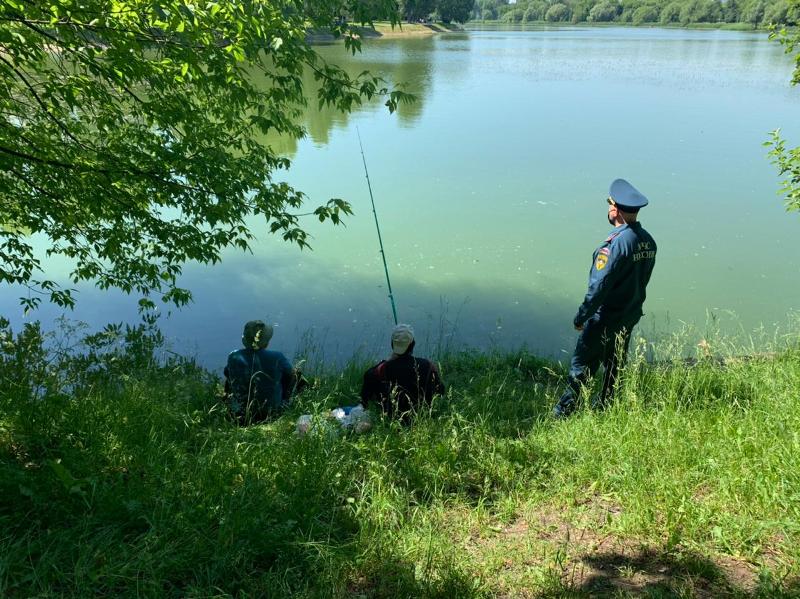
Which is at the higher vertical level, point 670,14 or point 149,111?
point 670,14

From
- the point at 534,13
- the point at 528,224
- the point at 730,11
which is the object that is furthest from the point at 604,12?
the point at 528,224

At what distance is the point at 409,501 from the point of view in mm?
2615

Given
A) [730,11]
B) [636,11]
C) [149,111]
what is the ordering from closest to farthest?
[149,111] → [730,11] → [636,11]

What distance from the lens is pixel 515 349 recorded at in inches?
239

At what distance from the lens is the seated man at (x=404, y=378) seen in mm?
3557

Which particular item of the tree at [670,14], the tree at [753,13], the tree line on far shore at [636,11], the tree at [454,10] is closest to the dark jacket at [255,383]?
the tree at [454,10]

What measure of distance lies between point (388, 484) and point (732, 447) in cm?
156

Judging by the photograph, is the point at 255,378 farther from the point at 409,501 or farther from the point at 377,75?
the point at 377,75

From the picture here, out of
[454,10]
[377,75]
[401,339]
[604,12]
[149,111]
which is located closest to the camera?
[401,339]

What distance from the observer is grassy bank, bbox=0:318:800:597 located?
2039mm

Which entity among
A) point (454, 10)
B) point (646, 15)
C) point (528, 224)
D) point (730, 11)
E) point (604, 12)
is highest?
point (454, 10)

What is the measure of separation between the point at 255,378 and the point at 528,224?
6.65 meters

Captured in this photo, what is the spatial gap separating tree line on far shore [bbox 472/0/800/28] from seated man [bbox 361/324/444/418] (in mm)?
72520

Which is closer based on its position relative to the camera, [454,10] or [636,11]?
[454,10]
